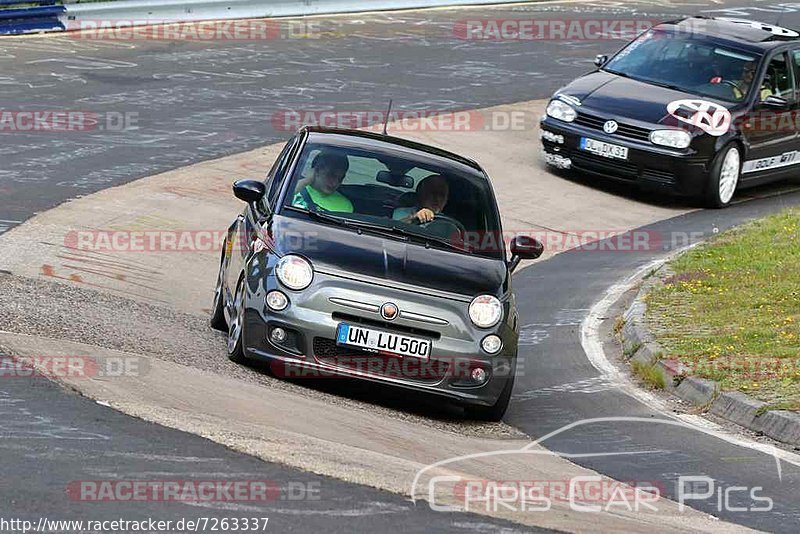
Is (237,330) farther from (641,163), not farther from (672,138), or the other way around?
(672,138)

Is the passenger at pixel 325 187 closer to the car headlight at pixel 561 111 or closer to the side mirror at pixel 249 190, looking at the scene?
the side mirror at pixel 249 190

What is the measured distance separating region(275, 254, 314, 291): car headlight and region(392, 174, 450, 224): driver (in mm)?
997

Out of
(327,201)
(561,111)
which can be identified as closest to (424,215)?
(327,201)

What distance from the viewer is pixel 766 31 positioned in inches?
769

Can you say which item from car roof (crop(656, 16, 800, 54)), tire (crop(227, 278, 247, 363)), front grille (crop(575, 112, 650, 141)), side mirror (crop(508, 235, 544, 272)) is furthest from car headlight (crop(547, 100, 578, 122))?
tire (crop(227, 278, 247, 363))

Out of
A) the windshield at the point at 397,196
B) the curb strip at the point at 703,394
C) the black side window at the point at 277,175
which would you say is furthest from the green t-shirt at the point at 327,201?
the curb strip at the point at 703,394

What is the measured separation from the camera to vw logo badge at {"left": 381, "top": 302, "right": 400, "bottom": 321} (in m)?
8.71

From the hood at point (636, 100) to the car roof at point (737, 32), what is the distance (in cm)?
116

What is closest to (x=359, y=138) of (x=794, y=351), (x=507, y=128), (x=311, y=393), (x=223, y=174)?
(x=311, y=393)

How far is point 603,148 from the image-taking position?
17594mm

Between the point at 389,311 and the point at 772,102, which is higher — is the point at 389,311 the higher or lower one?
the higher one

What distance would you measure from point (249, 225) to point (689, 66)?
9936mm

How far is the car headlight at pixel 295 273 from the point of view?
28.9 ft

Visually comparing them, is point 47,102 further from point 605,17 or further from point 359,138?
point 605,17
